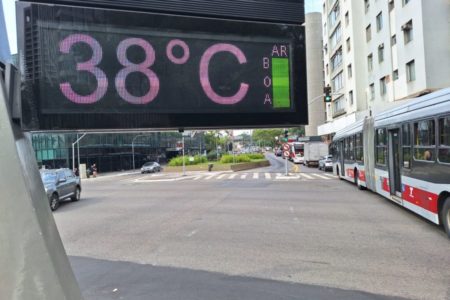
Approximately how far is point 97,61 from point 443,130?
782 cm

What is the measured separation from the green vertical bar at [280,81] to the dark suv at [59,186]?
1262 centimetres

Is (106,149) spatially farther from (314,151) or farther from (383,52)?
(383,52)

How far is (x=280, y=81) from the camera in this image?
4.23 metres

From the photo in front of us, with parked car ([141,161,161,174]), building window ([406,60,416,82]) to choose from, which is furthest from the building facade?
building window ([406,60,416,82])

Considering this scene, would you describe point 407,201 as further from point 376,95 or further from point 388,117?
point 376,95

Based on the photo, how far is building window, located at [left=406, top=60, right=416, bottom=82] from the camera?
30527 millimetres

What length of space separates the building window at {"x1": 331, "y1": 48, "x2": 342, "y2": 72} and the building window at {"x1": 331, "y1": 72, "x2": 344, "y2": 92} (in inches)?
57.1

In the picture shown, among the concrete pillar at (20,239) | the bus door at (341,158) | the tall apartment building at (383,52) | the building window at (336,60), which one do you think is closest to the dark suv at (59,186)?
the concrete pillar at (20,239)

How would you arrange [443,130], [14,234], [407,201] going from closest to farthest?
[14,234] → [443,130] → [407,201]

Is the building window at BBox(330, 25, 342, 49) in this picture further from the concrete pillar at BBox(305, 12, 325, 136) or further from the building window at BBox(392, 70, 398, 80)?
the building window at BBox(392, 70, 398, 80)

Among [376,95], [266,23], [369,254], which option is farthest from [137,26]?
[376,95]

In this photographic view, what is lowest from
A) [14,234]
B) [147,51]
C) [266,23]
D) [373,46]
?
[14,234]

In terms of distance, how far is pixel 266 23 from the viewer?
13.4ft

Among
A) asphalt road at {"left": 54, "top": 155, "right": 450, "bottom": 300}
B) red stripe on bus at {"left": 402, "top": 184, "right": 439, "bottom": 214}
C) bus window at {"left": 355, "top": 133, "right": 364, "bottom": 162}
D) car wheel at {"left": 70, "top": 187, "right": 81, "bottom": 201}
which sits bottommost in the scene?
asphalt road at {"left": 54, "top": 155, "right": 450, "bottom": 300}
